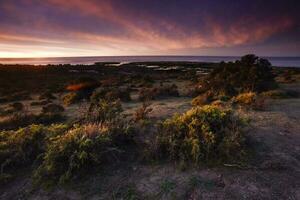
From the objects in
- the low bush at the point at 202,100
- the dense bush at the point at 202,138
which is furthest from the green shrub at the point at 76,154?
the low bush at the point at 202,100

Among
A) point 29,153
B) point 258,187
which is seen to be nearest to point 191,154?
point 258,187

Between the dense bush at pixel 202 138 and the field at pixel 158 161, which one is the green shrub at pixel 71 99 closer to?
the field at pixel 158 161

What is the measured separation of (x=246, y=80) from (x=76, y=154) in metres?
13.9

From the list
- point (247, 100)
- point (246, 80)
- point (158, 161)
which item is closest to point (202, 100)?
point (247, 100)

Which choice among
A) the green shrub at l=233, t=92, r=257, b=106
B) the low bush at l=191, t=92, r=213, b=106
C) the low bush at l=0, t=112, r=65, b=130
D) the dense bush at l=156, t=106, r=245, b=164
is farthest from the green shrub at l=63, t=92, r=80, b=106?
the dense bush at l=156, t=106, r=245, b=164

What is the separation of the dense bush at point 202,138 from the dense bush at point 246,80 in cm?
841

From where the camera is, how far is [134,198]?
3.89 meters

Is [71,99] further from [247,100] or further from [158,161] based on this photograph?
[158,161]

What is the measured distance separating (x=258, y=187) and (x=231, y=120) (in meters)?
2.10

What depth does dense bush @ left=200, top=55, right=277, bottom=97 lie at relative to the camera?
1497 centimetres

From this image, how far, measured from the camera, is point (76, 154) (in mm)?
4566

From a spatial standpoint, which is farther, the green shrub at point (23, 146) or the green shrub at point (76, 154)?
the green shrub at point (23, 146)

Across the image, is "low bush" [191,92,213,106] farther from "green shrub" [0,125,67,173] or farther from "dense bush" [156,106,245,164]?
"green shrub" [0,125,67,173]

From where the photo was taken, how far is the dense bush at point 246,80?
15.0 meters
